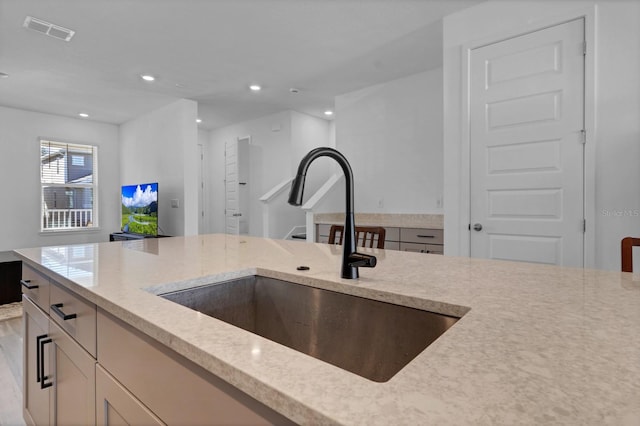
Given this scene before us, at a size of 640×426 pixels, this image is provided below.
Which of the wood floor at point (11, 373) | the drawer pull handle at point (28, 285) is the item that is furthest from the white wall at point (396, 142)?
the drawer pull handle at point (28, 285)

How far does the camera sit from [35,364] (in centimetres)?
142

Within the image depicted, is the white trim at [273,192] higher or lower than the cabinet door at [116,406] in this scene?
A: higher

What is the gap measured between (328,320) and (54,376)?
95cm

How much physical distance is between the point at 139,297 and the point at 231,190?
567 centimetres

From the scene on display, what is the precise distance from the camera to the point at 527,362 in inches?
18.4

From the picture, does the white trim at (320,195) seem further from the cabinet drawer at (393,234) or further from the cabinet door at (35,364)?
the cabinet door at (35,364)

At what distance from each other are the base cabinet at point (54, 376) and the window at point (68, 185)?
534cm

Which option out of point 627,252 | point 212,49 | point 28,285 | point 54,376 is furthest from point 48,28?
point 627,252

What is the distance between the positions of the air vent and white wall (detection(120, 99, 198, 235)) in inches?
75.5

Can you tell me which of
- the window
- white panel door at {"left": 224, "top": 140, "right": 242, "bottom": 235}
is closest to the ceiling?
the window

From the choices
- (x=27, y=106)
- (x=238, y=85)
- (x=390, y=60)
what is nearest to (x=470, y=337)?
(x=390, y=60)

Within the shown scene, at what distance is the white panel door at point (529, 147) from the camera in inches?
91.5

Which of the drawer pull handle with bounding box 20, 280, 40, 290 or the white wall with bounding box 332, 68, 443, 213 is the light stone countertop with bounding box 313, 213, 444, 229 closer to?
the white wall with bounding box 332, 68, 443, 213

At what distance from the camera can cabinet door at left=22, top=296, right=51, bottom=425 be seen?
4.01 ft
